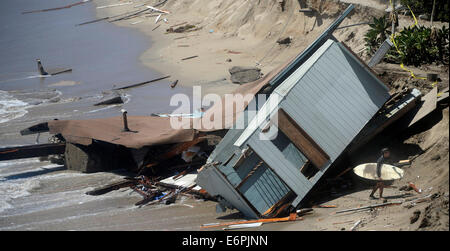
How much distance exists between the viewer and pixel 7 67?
3484 centimetres

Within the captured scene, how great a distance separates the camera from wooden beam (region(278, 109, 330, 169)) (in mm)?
12188

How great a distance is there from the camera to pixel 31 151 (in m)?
17.0

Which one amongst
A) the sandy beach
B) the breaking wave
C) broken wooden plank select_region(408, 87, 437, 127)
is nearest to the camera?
the sandy beach

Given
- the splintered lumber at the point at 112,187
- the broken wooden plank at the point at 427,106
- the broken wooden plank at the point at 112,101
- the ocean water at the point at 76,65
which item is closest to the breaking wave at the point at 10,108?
the ocean water at the point at 76,65

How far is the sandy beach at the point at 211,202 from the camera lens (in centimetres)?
1120

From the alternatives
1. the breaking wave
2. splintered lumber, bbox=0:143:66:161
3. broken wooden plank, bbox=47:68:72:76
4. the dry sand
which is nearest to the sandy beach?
the dry sand

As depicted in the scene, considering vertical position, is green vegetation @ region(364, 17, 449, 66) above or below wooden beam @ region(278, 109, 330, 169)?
above

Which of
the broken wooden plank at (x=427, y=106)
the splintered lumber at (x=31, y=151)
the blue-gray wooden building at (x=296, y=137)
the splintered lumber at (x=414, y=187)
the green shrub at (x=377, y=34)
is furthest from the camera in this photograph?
the green shrub at (x=377, y=34)

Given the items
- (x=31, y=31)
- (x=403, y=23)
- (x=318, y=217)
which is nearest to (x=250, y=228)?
(x=318, y=217)

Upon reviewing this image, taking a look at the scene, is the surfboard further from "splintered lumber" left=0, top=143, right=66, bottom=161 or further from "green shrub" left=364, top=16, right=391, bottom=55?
"splintered lumber" left=0, top=143, right=66, bottom=161

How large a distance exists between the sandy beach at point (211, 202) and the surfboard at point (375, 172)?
27cm

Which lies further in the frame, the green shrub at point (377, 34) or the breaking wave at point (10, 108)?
the breaking wave at point (10, 108)

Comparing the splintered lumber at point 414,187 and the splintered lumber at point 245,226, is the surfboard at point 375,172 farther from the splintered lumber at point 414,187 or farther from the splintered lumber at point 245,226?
the splintered lumber at point 245,226

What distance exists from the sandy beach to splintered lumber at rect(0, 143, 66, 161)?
0.67 meters
